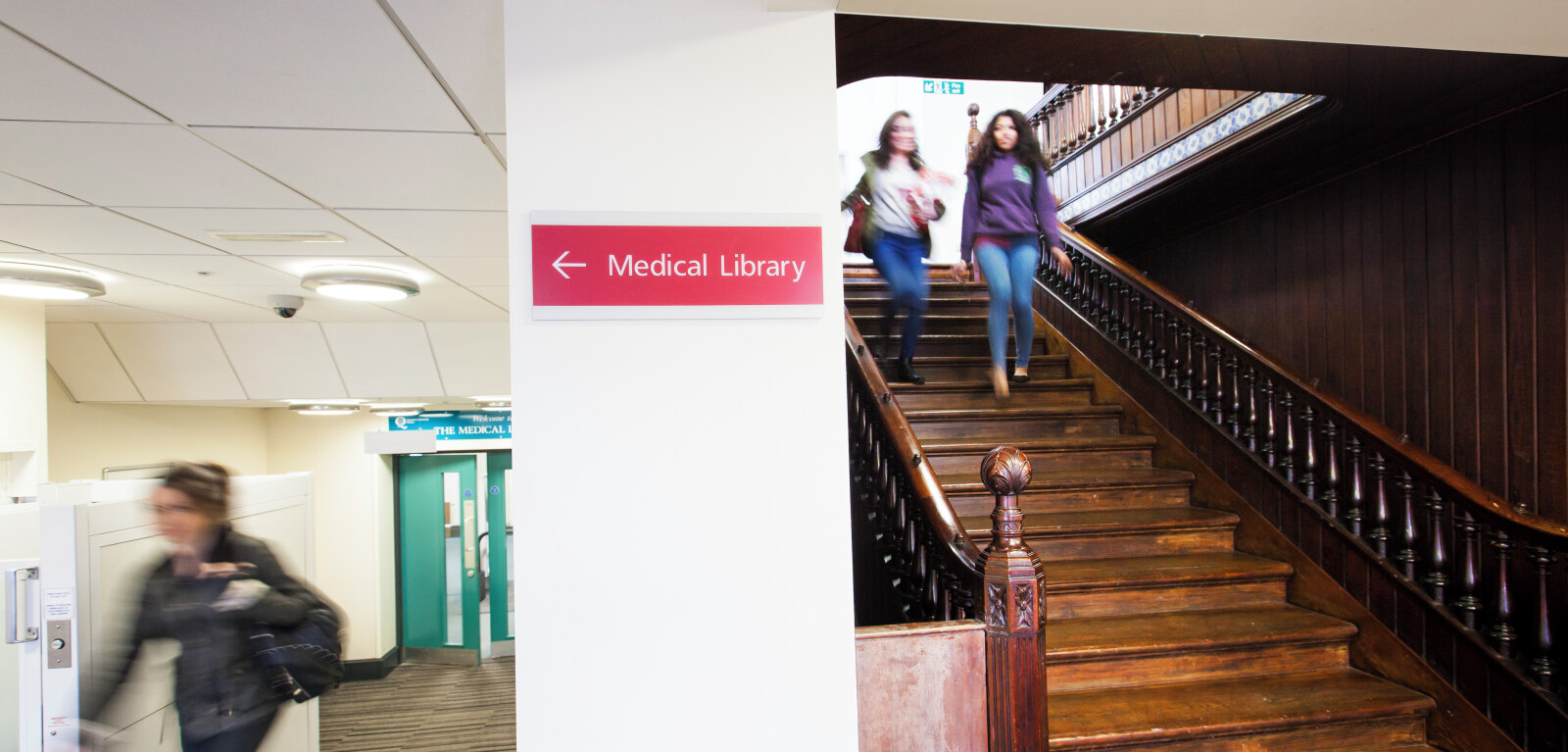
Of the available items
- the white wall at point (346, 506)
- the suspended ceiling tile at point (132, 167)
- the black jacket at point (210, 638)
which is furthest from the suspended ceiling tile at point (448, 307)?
the white wall at point (346, 506)

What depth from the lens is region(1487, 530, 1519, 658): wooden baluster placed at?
253 cm

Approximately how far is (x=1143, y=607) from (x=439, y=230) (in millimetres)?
3373

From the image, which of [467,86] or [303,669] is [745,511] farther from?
[303,669]

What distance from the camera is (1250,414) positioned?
3629 millimetres

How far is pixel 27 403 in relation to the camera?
14.3 feet

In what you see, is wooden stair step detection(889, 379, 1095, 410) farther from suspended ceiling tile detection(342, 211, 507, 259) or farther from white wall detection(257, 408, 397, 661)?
white wall detection(257, 408, 397, 661)

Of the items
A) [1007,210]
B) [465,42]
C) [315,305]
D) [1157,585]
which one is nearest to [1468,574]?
[1157,585]

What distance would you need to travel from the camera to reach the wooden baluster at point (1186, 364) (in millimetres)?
4035

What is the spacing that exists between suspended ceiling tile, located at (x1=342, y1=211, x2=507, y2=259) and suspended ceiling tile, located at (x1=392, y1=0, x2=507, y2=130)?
116 centimetres

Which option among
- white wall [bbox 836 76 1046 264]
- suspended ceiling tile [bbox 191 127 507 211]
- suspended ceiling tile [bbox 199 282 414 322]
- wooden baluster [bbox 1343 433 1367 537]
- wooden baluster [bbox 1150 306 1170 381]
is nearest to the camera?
suspended ceiling tile [bbox 191 127 507 211]

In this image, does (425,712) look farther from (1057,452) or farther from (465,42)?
(465,42)

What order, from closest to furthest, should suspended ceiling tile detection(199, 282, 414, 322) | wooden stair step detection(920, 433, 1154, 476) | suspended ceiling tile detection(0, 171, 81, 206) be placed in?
suspended ceiling tile detection(0, 171, 81, 206) → wooden stair step detection(920, 433, 1154, 476) → suspended ceiling tile detection(199, 282, 414, 322)

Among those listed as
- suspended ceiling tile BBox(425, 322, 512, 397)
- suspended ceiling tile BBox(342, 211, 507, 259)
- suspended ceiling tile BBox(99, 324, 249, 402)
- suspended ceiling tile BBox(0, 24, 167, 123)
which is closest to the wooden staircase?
suspended ceiling tile BBox(342, 211, 507, 259)

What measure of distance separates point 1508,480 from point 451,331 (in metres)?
6.55
